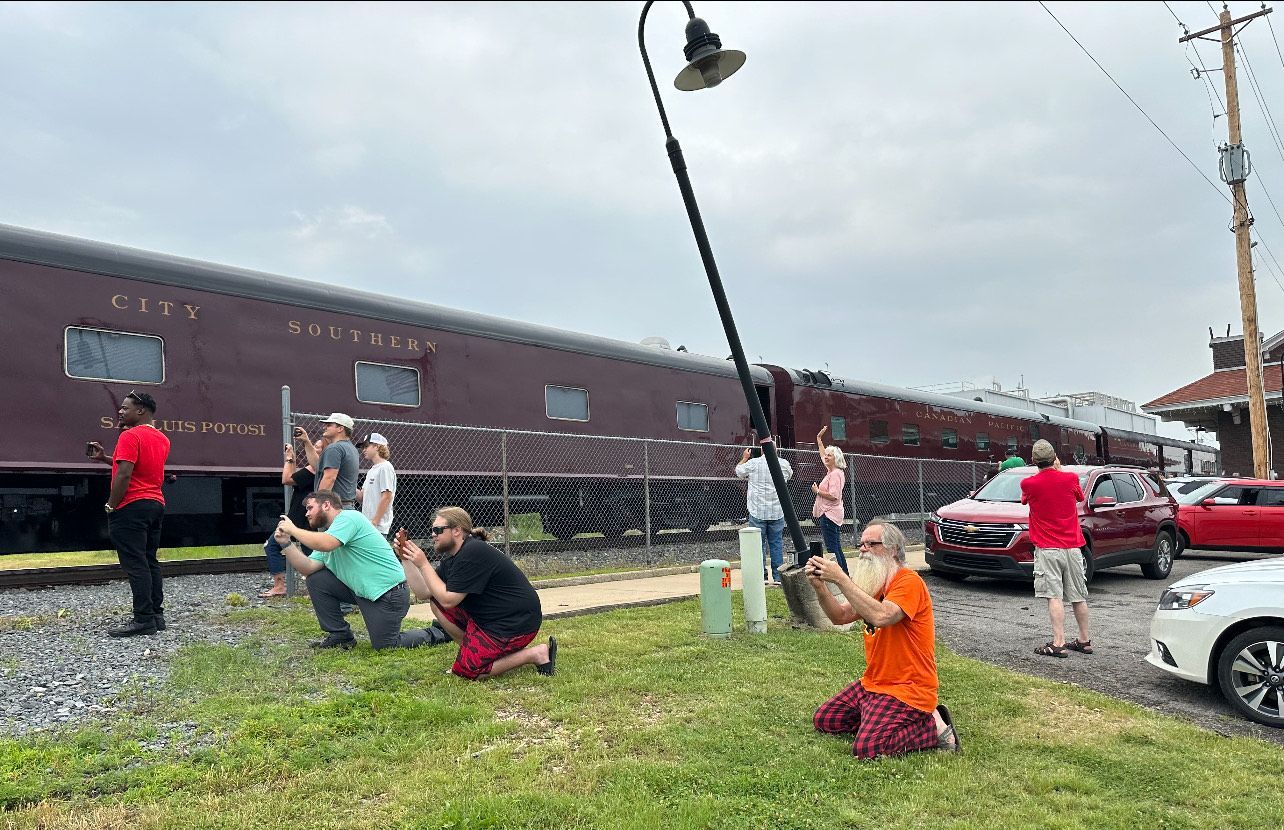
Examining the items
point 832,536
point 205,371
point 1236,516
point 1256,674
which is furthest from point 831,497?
point 1236,516

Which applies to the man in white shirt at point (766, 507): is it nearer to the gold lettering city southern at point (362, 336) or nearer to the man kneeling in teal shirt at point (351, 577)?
the man kneeling in teal shirt at point (351, 577)

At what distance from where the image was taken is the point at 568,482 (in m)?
13.1

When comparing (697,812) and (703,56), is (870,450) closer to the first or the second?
(703,56)

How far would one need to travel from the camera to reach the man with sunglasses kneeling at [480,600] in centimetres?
541

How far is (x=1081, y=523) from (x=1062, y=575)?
4212 mm

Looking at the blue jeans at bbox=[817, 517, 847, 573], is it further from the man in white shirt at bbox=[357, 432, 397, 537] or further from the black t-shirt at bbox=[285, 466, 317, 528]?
the black t-shirt at bbox=[285, 466, 317, 528]

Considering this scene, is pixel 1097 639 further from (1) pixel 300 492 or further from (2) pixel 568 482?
(2) pixel 568 482

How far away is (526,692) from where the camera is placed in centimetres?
523

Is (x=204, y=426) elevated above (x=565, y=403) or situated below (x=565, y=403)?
below

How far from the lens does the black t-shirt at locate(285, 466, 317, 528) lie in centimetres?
766

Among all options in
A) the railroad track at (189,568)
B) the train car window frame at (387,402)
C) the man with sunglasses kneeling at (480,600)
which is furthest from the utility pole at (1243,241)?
the man with sunglasses kneeling at (480,600)

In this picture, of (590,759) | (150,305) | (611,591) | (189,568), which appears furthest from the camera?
(189,568)

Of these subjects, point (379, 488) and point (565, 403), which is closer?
point (379, 488)

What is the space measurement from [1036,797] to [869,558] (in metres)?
1.28
